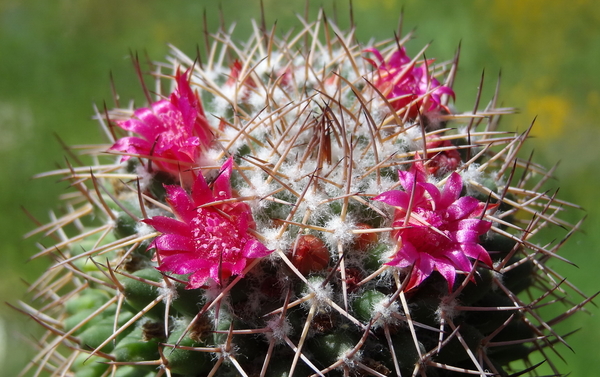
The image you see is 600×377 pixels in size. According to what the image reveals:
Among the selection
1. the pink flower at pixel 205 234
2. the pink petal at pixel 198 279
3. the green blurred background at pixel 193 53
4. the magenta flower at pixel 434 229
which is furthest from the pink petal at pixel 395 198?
the green blurred background at pixel 193 53

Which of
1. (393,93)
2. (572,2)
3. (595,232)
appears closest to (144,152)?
(393,93)

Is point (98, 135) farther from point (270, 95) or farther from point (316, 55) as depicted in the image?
point (270, 95)

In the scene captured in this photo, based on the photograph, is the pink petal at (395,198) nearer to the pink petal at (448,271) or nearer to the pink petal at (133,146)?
the pink petal at (448,271)

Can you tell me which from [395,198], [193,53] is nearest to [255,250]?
[395,198]

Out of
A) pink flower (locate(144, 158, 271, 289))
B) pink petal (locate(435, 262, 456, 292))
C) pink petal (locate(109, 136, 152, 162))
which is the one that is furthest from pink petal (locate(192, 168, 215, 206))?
pink petal (locate(435, 262, 456, 292))

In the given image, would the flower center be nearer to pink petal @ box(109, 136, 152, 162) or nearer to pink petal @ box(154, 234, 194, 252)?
pink petal @ box(154, 234, 194, 252)

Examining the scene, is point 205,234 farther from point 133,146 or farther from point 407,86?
point 407,86
